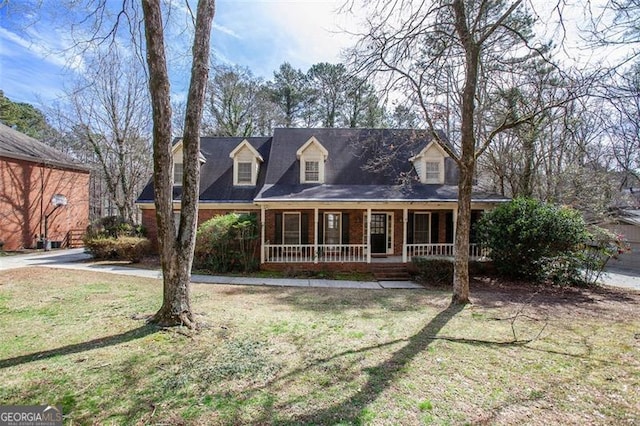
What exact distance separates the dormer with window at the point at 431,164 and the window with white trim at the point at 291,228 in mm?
6527

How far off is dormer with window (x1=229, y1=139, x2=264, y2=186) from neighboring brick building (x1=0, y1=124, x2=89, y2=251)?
1211 centimetres

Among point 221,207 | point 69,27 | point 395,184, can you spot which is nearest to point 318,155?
point 395,184

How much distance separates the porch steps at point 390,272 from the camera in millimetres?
12171

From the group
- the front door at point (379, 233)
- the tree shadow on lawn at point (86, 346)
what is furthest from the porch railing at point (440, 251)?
the tree shadow on lawn at point (86, 346)

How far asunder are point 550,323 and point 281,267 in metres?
9.13

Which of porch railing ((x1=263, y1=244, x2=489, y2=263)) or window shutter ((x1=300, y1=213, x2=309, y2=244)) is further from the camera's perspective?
window shutter ((x1=300, y1=213, x2=309, y2=244))

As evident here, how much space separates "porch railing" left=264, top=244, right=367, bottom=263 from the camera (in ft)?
43.0

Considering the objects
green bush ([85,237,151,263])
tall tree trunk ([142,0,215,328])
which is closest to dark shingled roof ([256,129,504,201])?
green bush ([85,237,151,263])

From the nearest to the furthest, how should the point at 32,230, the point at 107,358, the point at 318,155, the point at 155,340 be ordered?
the point at 107,358 → the point at 155,340 → the point at 318,155 → the point at 32,230

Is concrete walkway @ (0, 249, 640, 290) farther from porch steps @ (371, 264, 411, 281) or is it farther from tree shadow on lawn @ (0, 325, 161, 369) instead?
tree shadow on lawn @ (0, 325, 161, 369)

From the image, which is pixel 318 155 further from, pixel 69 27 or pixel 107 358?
pixel 107 358

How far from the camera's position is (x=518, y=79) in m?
10.6

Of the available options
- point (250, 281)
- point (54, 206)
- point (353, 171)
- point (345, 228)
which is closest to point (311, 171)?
point (353, 171)

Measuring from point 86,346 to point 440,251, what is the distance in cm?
1322
